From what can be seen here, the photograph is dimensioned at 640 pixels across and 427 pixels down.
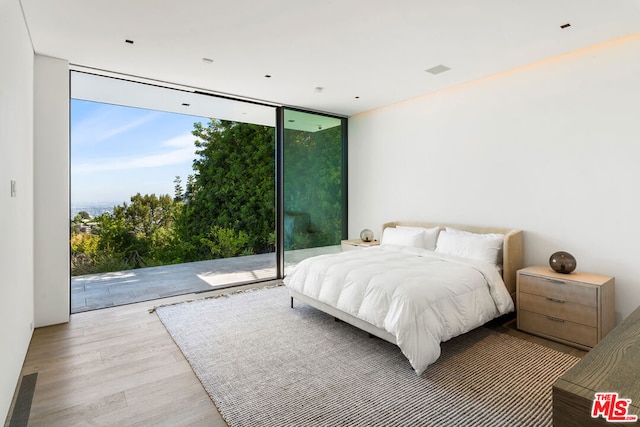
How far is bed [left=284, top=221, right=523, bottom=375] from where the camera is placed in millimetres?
2480

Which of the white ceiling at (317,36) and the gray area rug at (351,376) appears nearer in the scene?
the gray area rug at (351,376)

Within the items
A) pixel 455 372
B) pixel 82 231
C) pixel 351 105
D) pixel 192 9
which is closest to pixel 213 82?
pixel 192 9

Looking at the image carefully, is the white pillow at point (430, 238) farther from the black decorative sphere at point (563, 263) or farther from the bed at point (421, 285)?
the black decorative sphere at point (563, 263)

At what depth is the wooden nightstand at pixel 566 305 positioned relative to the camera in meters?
2.77

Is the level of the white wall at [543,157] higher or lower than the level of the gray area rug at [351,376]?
higher

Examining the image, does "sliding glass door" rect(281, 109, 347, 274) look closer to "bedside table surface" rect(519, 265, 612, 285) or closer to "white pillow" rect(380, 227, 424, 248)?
"white pillow" rect(380, 227, 424, 248)

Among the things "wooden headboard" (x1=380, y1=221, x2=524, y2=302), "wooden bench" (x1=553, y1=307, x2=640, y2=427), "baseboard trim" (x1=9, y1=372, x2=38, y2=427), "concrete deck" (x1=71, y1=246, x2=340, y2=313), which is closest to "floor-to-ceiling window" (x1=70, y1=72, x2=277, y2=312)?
"concrete deck" (x1=71, y1=246, x2=340, y2=313)

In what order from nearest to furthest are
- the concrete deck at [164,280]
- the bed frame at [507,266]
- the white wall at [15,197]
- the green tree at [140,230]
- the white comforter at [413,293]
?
the white wall at [15,197]
the white comforter at [413,293]
the bed frame at [507,266]
the concrete deck at [164,280]
the green tree at [140,230]

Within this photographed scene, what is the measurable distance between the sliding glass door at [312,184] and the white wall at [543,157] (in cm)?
111

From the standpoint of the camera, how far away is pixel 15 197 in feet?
7.58

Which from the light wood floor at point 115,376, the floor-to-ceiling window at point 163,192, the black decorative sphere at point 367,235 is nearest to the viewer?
the light wood floor at point 115,376

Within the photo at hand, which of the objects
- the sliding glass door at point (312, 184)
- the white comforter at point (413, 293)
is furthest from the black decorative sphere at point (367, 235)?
the white comforter at point (413, 293)

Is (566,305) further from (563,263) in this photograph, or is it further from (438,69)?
(438,69)

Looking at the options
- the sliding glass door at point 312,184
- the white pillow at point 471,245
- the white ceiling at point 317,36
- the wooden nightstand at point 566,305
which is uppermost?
the white ceiling at point 317,36
